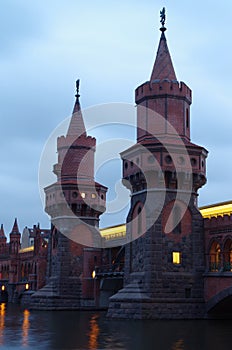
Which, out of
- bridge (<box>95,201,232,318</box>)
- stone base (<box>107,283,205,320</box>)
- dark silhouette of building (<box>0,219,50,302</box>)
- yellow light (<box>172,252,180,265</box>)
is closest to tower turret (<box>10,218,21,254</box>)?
dark silhouette of building (<box>0,219,50,302</box>)

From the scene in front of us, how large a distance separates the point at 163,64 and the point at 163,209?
13295 millimetres

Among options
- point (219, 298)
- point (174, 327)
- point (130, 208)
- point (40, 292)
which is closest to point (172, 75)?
point (130, 208)

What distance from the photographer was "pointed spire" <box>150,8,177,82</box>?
4756 centimetres

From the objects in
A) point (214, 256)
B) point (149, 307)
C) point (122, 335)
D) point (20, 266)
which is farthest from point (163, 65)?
point (20, 266)

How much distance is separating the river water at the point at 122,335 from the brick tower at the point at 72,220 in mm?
20886

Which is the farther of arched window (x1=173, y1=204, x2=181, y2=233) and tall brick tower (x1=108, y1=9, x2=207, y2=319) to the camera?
arched window (x1=173, y1=204, x2=181, y2=233)

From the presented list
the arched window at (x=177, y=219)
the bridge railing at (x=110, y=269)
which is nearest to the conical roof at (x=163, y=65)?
the arched window at (x=177, y=219)

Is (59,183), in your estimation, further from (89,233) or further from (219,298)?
(219,298)

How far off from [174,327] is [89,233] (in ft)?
90.8

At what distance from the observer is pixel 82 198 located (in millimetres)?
61281

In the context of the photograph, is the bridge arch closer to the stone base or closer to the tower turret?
the stone base

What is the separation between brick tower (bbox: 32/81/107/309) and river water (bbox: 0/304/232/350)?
2089 centimetres

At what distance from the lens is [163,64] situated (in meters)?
48.0

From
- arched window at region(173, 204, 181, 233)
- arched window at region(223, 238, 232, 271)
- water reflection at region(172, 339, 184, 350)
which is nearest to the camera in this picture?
water reflection at region(172, 339, 184, 350)
